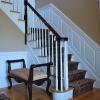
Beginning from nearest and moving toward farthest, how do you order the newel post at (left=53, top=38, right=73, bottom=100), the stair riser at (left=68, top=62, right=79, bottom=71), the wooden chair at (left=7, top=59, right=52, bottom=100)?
the newel post at (left=53, top=38, right=73, bottom=100) < the wooden chair at (left=7, top=59, right=52, bottom=100) < the stair riser at (left=68, top=62, right=79, bottom=71)

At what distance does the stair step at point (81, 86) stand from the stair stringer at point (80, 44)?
320mm

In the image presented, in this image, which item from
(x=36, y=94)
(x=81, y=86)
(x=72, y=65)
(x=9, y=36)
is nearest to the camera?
(x=81, y=86)

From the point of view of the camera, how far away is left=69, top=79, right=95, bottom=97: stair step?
3775 millimetres

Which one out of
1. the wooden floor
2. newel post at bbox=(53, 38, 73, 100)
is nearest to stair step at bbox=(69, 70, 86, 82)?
the wooden floor

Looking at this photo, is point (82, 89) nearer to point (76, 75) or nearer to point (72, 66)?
point (76, 75)

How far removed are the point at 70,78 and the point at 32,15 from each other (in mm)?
1993

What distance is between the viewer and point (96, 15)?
14.7ft

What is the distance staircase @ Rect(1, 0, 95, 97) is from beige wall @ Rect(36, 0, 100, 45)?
0.76m

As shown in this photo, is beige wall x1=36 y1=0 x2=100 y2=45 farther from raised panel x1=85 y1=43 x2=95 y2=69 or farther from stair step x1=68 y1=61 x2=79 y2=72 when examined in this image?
stair step x1=68 y1=61 x2=79 y2=72

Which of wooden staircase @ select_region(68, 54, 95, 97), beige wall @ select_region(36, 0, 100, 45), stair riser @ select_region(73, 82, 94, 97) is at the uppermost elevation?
beige wall @ select_region(36, 0, 100, 45)

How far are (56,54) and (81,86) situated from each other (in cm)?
89

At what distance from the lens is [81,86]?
3898mm

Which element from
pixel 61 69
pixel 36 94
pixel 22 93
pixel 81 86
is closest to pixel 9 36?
pixel 22 93

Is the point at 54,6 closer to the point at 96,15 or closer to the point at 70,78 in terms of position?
the point at 96,15
